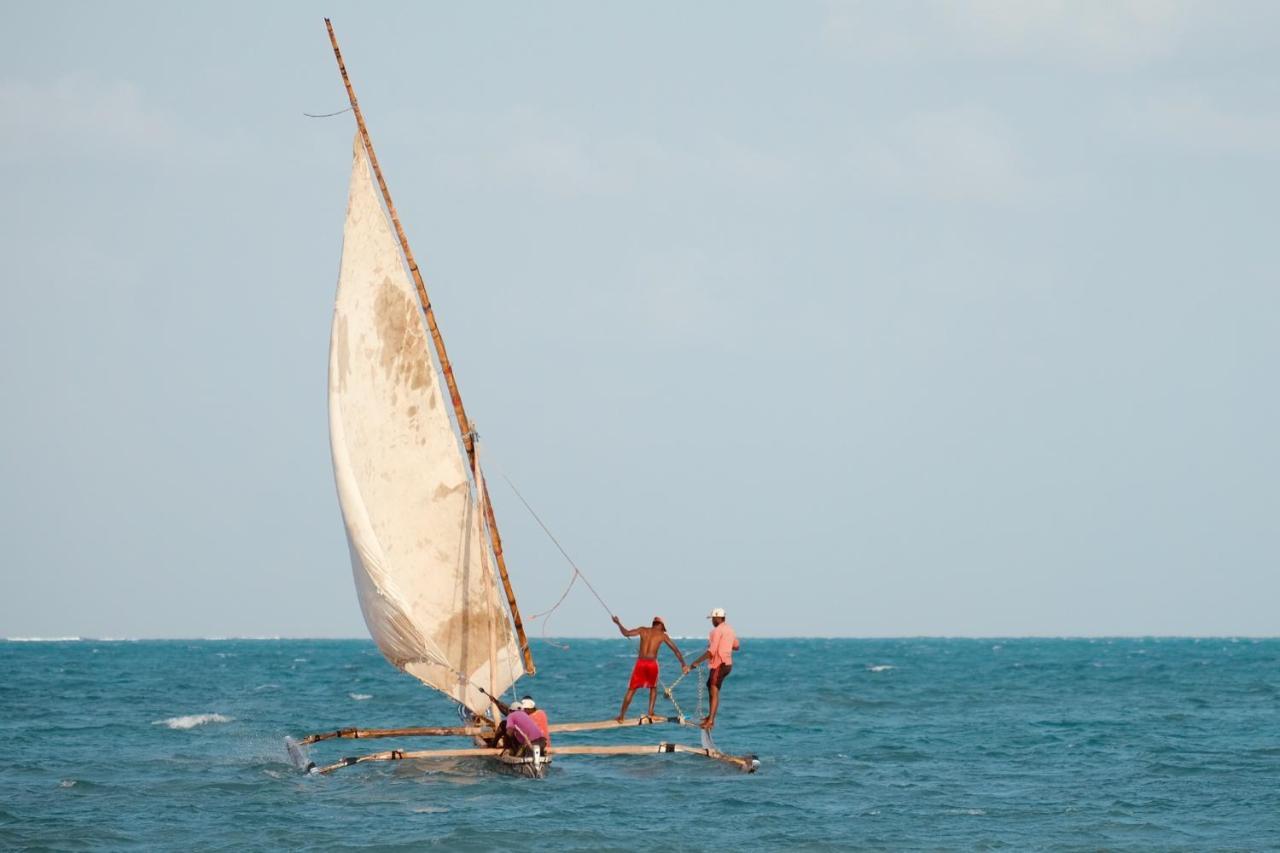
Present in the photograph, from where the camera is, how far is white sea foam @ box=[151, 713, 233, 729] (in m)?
42.1

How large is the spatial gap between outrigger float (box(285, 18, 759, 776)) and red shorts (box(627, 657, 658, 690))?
4.47 feet

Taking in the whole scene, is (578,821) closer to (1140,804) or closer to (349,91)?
(1140,804)

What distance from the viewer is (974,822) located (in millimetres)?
23828

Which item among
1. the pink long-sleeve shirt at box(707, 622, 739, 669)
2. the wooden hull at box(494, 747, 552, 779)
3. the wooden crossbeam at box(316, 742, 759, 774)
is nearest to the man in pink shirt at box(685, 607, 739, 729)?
the pink long-sleeve shirt at box(707, 622, 739, 669)

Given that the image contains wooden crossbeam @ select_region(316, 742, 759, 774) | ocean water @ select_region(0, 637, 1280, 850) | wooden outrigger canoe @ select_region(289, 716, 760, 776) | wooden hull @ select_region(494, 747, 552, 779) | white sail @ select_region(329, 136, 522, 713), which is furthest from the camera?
wooden crossbeam @ select_region(316, 742, 759, 774)

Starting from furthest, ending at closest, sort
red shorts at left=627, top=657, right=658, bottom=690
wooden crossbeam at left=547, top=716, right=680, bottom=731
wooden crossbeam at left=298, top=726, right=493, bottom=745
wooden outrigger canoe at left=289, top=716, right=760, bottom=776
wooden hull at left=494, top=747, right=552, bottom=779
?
red shorts at left=627, top=657, right=658, bottom=690, wooden crossbeam at left=547, top=716, right=680, bottom=731, wooden crossbeam at left=298, top=726, right=493, bottom=745, wooden outrigger canoe at left=289, top=716, right=760, bottom=776, wooden hull at left=494, top=747, right=552, bottom=779

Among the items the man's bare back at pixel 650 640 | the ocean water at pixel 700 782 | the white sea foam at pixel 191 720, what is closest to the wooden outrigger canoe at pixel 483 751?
the ocean water at pixel 700 782

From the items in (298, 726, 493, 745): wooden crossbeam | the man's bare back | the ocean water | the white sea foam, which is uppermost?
the man's bare back

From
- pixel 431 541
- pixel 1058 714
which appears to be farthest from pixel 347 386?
pixel 1058 714

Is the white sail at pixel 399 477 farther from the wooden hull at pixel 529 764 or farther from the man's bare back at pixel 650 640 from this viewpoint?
the man's bare back at pixel 650 640

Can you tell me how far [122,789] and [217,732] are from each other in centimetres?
1294

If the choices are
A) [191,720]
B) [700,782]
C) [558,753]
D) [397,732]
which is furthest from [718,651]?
[191,720]

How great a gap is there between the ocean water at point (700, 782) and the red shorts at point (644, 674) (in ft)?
5.66

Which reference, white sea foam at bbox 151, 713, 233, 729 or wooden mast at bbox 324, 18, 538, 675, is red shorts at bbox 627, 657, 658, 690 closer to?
wooden mast at bbox 324, 18, 538, 675
